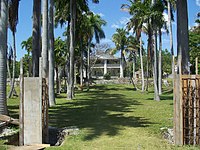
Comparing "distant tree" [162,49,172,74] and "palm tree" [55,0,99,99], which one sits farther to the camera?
"distant tree" [162,49,172,74]

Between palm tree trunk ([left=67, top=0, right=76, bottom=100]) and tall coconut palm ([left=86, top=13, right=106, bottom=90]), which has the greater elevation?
tall coconut palm ([left=86, top=13, right=106, bottom=90])

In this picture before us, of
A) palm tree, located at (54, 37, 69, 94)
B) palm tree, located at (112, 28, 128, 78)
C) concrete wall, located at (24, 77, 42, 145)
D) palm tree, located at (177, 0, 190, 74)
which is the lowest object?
concrete wall, located at (24, 77, 42, 145)

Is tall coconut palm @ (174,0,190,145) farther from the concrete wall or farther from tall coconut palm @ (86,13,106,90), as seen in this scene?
tall coconut palm @ (86,13,106,90)

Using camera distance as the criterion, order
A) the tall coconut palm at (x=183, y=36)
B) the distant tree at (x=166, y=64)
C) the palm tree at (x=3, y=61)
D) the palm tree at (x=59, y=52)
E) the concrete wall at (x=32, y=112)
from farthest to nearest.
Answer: the distant tree at (x=166, y=64), the palm tree at (x=59, y=52), the tall coconut palm at (x=183, y=36), the palm tree at (x=3, y=61), the concrete wall at (x=32, y=112)

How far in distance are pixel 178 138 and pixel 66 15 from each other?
2506 cm

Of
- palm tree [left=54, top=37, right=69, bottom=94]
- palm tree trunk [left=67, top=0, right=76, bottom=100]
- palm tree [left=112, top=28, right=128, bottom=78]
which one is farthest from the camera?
palm tree [left=112, top=28, right=128, bottom=78]

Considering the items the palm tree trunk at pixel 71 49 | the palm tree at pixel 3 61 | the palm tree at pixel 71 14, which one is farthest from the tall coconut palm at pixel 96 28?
the palm tree at pixel 3 61

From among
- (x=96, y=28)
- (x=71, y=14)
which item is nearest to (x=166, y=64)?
(x=96, y=28)

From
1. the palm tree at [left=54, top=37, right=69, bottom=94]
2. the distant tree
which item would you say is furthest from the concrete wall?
the distant tree

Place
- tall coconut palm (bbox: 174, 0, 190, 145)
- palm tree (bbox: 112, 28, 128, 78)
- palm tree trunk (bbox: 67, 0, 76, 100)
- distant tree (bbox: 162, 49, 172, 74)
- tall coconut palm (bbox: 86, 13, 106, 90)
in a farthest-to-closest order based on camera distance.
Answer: distant tree (bbox: 162, 49, 172, 74), palm tree (bbox: 112, 28, 128, 78), tall coconut palm (bbox: 86, 13, 106, 90), palm tree trunk (bbox: 67, 0, 76, 100), tall coconut palm (bbox: 174, 0, 190, 145)

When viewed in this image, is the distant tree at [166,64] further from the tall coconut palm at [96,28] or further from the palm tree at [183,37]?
the palm tree at [183,37]

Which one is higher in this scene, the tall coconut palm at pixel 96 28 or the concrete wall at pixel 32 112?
the tall coconut palm at pixel 96 28

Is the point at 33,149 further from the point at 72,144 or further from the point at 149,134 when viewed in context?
the point at 149,134

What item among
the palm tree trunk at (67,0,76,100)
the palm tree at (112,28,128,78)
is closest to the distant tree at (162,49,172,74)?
the palm tree at (112,28,128,78)
